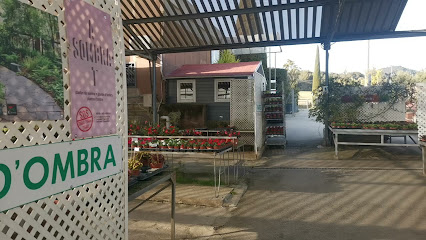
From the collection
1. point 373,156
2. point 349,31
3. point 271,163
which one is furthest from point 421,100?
point 271,163

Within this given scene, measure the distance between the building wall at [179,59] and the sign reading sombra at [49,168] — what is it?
12.2 meters

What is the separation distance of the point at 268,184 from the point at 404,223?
3.00 m

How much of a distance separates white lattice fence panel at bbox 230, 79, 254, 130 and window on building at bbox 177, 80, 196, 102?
8.03 feet

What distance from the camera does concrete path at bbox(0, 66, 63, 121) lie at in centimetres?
185

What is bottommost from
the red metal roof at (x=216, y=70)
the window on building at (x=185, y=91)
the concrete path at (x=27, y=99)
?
the concrete path at (x=27, y=99)

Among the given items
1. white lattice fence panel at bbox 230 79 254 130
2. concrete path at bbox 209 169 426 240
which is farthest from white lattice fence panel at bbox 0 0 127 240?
white lattice fence panel at bbox 230 79 254 130

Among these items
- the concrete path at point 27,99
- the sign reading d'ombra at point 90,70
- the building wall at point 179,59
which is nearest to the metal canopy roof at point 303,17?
the building wall at point 179,59

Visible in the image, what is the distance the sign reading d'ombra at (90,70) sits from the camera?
2.36 meters

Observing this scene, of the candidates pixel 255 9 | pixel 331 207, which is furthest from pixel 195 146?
pixel 255 9

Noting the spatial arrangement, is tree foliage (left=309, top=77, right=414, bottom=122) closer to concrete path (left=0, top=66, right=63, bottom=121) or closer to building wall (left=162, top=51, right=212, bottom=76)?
building wall (left=162, top=51, right=212, bottom=76)

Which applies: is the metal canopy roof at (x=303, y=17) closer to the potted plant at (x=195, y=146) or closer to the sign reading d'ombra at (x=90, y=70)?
the potted plant at (x=195, y=146)

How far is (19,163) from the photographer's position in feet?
→ 6.32

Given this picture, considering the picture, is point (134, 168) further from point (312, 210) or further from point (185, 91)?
point (185, 91)

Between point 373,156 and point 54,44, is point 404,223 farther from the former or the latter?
point 373,156
